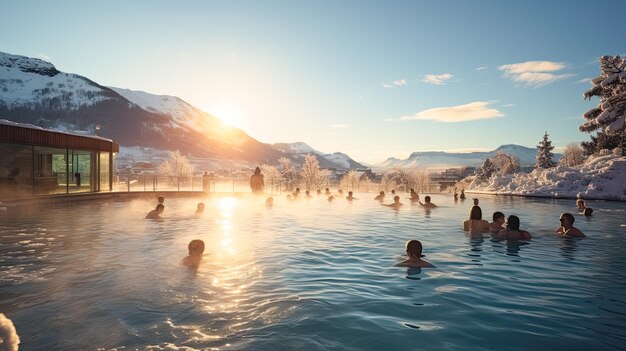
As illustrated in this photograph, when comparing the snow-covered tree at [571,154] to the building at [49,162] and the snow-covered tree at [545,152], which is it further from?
the building at [49,162]

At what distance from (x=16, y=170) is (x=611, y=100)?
123ft

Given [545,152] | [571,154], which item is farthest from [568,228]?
[571,154]

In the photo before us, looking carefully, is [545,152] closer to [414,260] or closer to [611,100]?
[611,100]

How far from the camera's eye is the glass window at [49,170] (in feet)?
66.0

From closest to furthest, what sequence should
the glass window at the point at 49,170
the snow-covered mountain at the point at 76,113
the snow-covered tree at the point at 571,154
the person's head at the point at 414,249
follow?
the person's head at the point at 414,249, the glass window at the point at 49,170, the snow-covered tree at the point at 571,154, the snow-covered mountain at the point at 76,113

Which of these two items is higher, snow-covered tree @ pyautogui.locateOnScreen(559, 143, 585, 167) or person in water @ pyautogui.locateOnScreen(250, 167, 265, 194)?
snow-covered tree @ pyautogui.locateOnScreen(559, 143, 585, 167)

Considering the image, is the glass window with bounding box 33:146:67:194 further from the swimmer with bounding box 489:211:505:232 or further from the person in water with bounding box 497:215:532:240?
the person in water with bounding box 497:215:532:240

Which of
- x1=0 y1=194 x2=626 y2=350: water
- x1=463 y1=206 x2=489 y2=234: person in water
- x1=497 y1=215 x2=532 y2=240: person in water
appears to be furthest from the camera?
x1=463 y1=206 x2=489 y2=234: person in water

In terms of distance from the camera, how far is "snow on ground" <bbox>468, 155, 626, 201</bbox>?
2288 cm

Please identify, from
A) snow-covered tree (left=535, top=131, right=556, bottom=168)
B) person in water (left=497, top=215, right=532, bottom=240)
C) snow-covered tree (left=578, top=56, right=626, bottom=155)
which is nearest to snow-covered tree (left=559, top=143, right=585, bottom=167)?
snow-covered tree (left=535, top=131, right=556, bottom=168)

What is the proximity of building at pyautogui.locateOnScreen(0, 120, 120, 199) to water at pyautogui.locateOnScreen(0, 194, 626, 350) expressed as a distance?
9.32 meters

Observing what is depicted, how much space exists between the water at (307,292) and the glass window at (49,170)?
33.2 ft

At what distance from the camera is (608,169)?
24094 mm

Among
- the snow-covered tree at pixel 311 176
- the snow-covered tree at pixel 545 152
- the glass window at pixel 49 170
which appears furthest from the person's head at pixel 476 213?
the snow-covered tree at pixel 545 152
